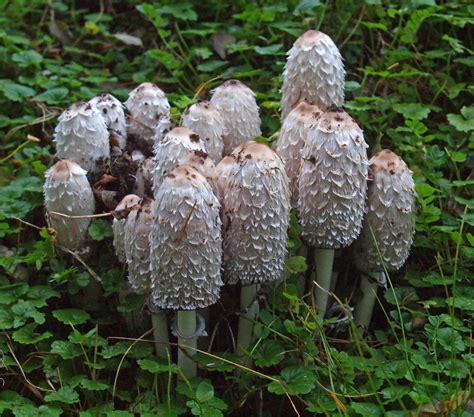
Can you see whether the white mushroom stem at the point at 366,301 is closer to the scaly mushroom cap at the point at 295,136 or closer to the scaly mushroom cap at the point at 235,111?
the scaly mushroom cap at the point at 295,136

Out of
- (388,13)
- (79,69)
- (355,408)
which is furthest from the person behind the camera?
(79,69)

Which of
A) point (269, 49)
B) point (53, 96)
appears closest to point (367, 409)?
point (269, 49)

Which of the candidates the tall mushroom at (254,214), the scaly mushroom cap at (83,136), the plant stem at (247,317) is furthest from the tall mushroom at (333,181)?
the scaly mushroom cap at (83,136)

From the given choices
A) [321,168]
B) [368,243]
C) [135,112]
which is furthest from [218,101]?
[368,243]

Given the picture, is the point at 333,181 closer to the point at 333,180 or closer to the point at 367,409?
the point at 333,180

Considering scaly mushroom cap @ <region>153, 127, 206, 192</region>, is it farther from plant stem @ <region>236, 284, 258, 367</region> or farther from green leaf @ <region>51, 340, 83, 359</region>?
green leaf @ <region>51, 340, 83, 359</region>

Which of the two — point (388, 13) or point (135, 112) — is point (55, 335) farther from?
point (388, 13)
